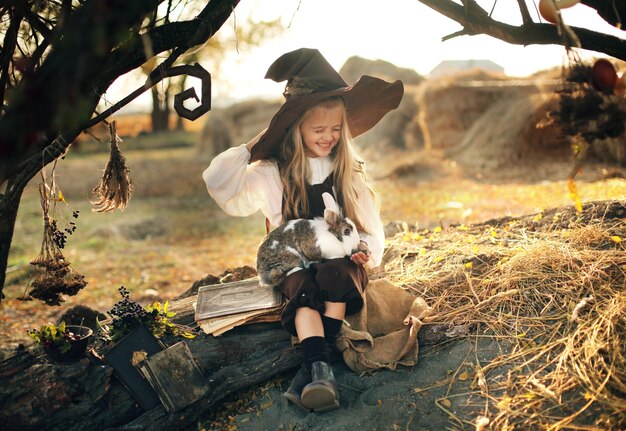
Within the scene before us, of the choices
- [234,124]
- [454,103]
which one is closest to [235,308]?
[454,103]

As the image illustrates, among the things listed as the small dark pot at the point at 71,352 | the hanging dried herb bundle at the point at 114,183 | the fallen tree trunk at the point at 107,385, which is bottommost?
the fallen tree trunk at the point at 107,385

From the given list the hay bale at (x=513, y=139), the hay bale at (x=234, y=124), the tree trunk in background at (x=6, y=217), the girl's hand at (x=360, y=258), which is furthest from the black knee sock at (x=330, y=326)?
the hay bale at (x=234, y=124)

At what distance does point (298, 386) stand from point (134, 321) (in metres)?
1.07

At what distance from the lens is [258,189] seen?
3.80 meters

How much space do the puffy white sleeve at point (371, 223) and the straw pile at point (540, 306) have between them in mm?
537

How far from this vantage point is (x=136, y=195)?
42.0ft

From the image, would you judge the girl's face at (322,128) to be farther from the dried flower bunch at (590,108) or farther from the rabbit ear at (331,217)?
the dried flower bunch at (590,108)

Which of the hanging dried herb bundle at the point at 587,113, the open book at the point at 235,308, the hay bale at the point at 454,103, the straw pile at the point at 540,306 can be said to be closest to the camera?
the straw pile at the point at 540,306

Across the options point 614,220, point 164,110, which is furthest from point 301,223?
point 164,110

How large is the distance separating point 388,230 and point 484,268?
6.59ft

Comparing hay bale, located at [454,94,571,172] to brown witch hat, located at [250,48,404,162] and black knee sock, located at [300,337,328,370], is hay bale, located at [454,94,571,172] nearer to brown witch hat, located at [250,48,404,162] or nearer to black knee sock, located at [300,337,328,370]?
brown witch hat, located at [250,48,404,162]

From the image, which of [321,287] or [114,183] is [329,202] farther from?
[114,183]

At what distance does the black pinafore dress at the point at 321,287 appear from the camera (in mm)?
3287

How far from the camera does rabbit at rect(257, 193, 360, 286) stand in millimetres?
3471
